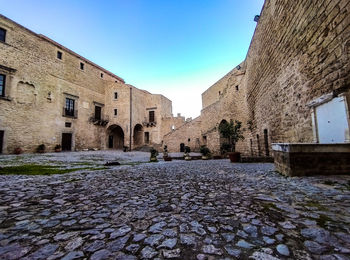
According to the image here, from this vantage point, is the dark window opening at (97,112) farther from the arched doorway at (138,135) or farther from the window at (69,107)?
the arched doorway at (138,135)

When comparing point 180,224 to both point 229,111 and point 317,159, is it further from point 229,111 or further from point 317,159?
point 229,111

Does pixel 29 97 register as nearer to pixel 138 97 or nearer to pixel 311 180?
pixel 138 97

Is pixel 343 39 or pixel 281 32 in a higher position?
pixel 281 32

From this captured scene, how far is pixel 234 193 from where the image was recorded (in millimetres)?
2369

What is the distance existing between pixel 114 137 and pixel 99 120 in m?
4.29

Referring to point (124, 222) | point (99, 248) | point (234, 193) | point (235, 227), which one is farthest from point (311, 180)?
point (99, 248)

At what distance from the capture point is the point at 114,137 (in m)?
24.7

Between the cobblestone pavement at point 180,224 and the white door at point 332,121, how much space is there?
4.48 ft

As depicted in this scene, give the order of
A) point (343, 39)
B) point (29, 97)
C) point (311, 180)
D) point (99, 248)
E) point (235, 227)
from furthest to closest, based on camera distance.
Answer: point (29, 97) < point (343, 39) < point (311, 180) < point (235, 227) < point (99, 248)

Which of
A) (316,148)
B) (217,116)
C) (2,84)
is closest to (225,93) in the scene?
(217,116)

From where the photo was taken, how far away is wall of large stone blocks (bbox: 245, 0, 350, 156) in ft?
10.5

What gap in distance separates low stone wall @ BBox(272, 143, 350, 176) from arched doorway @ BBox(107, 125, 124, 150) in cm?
2309

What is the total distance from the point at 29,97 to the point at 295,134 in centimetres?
2064

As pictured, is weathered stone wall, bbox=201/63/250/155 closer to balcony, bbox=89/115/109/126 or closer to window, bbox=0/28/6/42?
balcony, bbox=89/115/109/126
